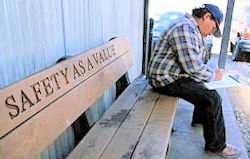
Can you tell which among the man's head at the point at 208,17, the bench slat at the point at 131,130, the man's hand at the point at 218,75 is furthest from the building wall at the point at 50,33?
the man's hand at the point at 218,75

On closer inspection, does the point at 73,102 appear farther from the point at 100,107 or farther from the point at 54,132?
the point at 100,107

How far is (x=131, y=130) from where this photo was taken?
71.7 inches

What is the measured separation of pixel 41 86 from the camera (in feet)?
4.66

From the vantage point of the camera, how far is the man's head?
2377 millimetres

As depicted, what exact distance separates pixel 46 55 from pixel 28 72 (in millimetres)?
184

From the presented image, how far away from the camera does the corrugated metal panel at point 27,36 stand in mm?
1434

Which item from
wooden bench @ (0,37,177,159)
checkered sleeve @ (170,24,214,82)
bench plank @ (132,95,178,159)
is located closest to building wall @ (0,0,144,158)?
wooden bench @ (0,37,177,159)

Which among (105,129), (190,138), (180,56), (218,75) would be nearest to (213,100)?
(218,75)

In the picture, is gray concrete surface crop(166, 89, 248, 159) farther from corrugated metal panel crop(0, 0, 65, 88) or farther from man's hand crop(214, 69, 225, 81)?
A: corrugated metal panel crop(0, 0, 65, 88)

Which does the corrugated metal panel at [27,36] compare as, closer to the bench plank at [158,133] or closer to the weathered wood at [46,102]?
the weathered wood at [46,102]

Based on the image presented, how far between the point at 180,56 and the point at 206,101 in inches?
16.6

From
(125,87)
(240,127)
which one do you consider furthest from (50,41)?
(240,127)

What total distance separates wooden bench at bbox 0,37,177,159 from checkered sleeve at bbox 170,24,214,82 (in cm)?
32

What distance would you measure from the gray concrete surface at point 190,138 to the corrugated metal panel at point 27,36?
55.5 inches
